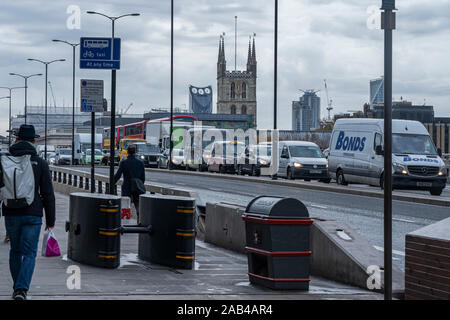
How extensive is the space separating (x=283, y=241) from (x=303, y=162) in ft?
95.0

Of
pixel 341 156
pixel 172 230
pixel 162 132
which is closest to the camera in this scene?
pixel 172 230

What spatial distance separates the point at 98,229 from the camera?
11656 millimetres

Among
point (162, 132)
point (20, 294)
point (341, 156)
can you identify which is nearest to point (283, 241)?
point (20, 294)

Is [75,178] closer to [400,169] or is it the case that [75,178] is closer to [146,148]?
[400,169]

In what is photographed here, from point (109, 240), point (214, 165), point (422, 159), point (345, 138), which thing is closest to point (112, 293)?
point (109, 240)

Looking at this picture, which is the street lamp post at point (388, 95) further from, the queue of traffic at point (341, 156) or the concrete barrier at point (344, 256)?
the queue of traffic at point (341, 156)

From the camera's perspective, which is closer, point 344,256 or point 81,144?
point 344,256

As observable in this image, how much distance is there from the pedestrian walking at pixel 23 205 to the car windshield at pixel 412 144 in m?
22.4

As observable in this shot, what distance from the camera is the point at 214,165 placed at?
5244 centimetres

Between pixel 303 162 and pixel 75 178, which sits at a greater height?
pixel 303 162

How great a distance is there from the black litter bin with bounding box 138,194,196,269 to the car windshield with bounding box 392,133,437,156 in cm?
1908

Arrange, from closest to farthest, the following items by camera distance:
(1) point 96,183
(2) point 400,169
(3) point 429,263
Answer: (3) point 429,263
(2) point 400,169
(1) point 96,183

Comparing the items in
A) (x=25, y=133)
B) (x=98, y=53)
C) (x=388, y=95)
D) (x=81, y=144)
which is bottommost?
(x=81, y=144)
